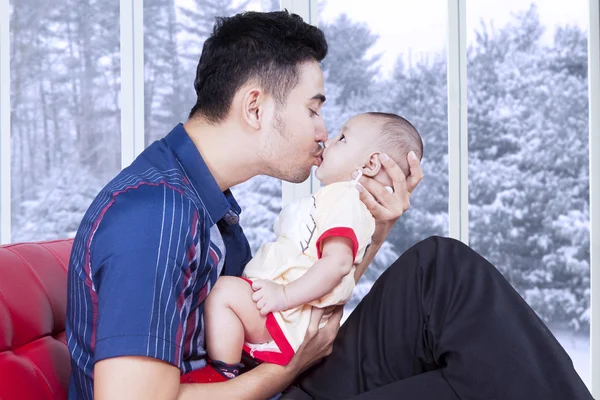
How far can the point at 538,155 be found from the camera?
10.8 feet

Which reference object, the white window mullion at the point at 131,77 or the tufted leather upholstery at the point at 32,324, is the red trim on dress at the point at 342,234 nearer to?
the tufted leather upholstery at the point at 32,324

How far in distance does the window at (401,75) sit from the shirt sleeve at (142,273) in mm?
2121

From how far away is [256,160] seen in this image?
5.29ft

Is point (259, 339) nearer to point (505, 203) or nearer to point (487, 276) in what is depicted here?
point (487, 276)

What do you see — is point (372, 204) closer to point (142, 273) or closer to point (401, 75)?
point (142, 273)

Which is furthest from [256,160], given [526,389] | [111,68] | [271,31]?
[111,68]

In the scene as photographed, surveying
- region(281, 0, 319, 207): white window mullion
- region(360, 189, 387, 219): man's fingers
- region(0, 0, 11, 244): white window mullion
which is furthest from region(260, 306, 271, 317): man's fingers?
region(0, 0, 11, 244): white window mullion

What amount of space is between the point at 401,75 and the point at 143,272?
A: 2.37 meters

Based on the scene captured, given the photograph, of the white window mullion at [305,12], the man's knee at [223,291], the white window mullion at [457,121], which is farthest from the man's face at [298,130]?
the white window mullion at [457,121]

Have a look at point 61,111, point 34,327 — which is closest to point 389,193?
point 34,327

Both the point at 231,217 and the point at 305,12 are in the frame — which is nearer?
the point at 231,217

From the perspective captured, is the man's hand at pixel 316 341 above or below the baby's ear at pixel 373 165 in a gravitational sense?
below

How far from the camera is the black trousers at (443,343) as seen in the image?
1.37 meters

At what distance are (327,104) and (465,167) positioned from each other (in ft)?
2.29
